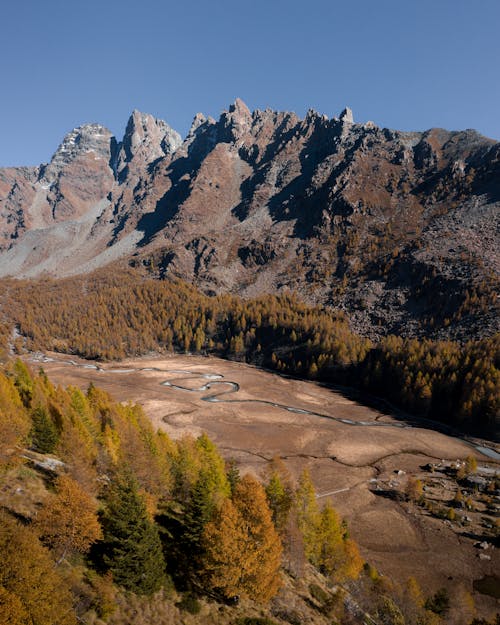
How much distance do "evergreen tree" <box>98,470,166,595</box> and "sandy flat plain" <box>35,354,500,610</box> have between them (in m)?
34.3

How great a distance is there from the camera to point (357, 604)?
37188mm

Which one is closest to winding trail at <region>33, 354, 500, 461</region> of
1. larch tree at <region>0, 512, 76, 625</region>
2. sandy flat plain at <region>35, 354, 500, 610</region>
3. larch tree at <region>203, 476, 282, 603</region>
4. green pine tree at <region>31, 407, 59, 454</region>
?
sandy flat plain at <region>35, 354, 500, 610</region>

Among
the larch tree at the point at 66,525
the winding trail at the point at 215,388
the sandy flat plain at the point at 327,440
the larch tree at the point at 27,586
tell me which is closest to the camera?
the larch tree at the point at 27,586

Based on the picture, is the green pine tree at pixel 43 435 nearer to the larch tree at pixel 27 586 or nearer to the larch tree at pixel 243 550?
the larch tree at pixel 243 550

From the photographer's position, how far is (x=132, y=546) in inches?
998

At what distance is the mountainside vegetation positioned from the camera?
21.4 m

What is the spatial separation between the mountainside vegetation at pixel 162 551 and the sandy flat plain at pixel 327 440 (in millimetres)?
9214

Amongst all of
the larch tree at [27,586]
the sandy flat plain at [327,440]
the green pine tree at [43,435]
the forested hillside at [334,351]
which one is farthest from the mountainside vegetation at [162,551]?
the forested hillside at [334,351]

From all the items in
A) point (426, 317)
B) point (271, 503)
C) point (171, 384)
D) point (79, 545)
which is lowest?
point (171, 384)

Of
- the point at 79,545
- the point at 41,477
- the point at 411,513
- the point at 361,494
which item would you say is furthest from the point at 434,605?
the point at 41,477

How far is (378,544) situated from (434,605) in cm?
1186

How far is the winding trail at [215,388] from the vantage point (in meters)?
103

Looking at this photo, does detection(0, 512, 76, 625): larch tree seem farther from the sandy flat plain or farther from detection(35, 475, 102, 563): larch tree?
the sandy flat plain

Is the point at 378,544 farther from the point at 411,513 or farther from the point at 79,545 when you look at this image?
the point at 79,545
